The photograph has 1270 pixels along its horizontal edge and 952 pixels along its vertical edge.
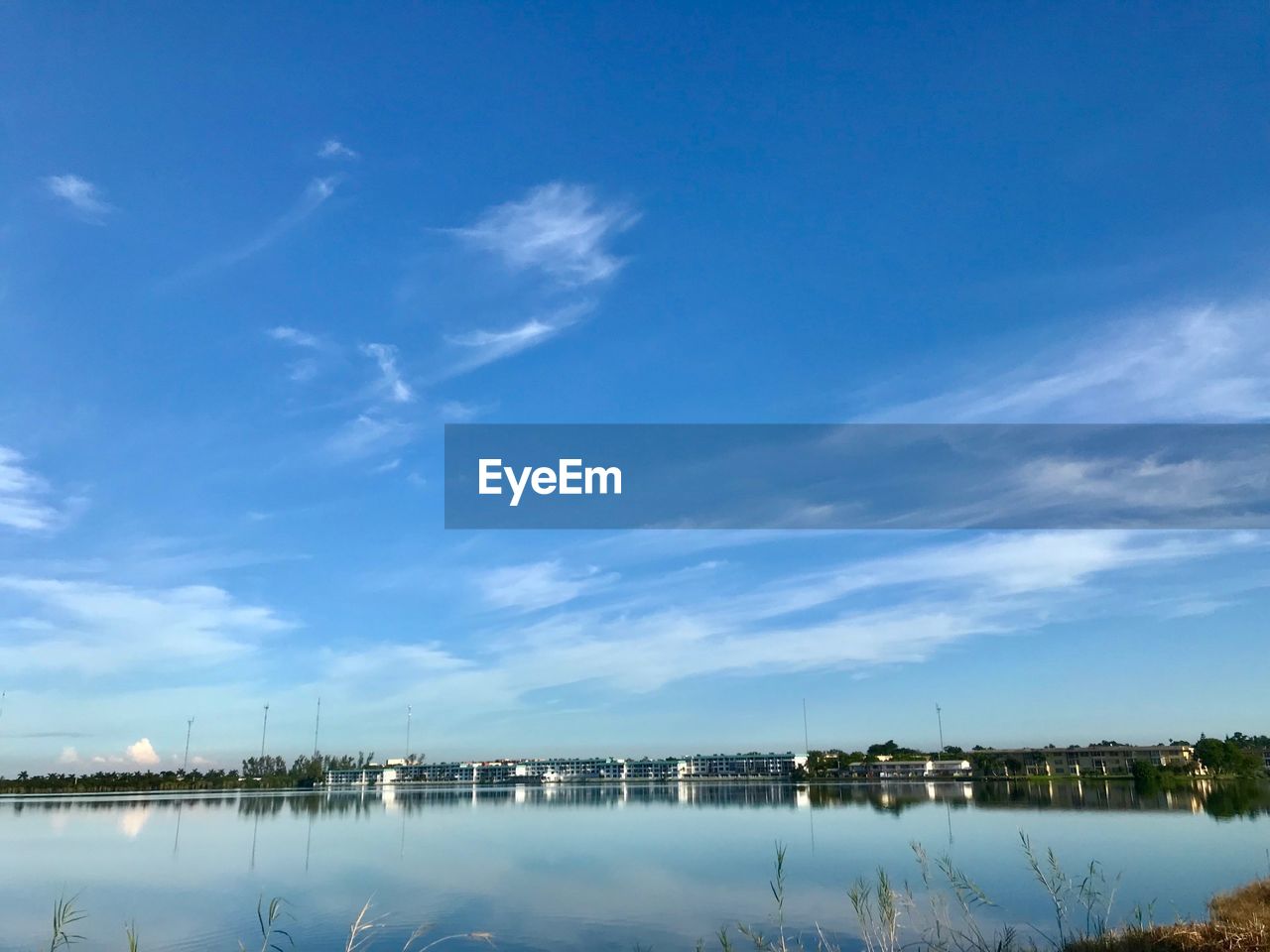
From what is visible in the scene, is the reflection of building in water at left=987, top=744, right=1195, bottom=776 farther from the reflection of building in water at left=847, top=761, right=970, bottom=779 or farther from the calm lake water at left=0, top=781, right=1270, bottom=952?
the calm lake water at left=0, top=781, right=1270, bottom=952

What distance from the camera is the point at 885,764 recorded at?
7352 inches

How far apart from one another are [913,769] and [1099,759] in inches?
1455

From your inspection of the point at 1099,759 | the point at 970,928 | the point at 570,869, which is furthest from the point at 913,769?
the point at 970,928

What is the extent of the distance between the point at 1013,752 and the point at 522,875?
15804 cm

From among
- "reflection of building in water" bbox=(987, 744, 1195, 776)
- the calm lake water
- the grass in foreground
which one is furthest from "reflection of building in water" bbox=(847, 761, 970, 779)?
the grass in foreground

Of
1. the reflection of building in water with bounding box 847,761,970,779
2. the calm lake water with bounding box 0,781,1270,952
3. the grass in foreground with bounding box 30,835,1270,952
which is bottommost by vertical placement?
the reflection of building in water with bounding box 847,761,970,779

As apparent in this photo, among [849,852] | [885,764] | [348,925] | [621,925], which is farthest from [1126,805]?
[885,764]

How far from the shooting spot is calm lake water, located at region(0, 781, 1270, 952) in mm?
24750

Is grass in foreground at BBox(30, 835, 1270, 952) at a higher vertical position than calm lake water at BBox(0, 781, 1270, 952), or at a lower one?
higher

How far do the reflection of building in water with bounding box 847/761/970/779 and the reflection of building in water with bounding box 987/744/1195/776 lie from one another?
14.6 meters

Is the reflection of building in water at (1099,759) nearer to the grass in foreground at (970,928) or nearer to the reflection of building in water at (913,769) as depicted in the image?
the reflection of building in water at (913,769)

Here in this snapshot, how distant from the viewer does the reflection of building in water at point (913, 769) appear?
568 ft

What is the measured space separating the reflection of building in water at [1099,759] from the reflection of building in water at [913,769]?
14.6 m

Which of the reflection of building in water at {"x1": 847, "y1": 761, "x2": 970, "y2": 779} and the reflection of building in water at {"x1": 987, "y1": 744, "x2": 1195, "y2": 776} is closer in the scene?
the reflection of building in water at {"x1": 987, "y1": 744, "x2": 1195, "y2": 776}
